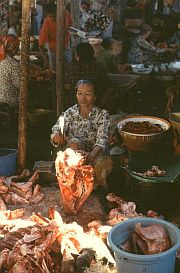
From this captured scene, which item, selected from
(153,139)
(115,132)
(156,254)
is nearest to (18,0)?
(115,132)

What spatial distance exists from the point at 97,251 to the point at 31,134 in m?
5.07

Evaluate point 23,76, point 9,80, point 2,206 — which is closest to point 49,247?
point 2,206

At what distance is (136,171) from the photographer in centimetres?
632

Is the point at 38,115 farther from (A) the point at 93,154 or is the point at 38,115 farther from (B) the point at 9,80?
(A) the point at 93,154

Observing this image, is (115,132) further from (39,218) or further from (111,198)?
(39,218)

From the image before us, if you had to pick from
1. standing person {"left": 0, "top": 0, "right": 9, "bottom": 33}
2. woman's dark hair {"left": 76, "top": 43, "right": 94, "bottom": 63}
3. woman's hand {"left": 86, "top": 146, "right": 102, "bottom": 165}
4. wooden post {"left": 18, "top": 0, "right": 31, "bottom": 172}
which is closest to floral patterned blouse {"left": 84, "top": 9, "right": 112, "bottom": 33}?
standing person {"left": 0, "top": 0, "right": 9, "bottom": 33}

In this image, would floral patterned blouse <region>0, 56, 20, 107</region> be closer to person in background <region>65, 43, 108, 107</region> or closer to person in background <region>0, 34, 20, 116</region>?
person in background <region>0, 34, 20, 116</region>

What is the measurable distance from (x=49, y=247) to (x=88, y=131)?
238cm

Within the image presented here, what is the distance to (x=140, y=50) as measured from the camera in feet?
44.2

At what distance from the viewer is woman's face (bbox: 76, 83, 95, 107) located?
6.52 metres

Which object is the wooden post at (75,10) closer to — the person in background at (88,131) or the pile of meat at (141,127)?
the pile of meat at (141,127)

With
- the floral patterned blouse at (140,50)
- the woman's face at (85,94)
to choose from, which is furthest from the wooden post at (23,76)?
the floral patterned blouse at (140,50)

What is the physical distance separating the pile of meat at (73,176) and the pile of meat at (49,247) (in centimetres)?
63

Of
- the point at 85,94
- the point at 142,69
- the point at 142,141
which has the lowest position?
the point at 142,141
